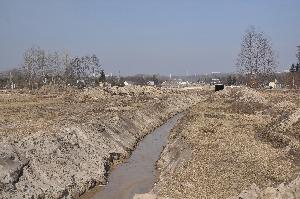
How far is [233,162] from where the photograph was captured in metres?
19.4

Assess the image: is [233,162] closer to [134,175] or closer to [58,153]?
[134,175]

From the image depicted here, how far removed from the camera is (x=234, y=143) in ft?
76.3

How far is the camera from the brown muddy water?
20.2 meters

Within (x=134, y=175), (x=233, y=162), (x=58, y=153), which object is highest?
(x=58, y=153)

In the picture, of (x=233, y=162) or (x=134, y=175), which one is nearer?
(x=233, y=162)

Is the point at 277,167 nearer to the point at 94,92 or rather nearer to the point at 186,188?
the point at 186,188

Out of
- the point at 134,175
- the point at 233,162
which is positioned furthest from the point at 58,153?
the point at 233,162

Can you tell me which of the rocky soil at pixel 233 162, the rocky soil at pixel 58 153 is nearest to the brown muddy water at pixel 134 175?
the rocky soil at pixel 58 153

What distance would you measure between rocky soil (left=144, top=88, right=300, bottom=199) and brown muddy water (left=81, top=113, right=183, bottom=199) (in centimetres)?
82

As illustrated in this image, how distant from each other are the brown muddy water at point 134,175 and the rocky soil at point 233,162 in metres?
0.82

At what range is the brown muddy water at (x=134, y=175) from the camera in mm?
20156

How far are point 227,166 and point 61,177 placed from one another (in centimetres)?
713

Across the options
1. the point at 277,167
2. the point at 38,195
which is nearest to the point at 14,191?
the point at 38,195

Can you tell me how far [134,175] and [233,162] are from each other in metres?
6.20
